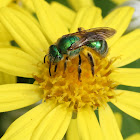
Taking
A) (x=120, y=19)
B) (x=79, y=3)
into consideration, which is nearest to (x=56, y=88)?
(x=120, y=19)

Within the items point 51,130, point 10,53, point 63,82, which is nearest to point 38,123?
point 51,130

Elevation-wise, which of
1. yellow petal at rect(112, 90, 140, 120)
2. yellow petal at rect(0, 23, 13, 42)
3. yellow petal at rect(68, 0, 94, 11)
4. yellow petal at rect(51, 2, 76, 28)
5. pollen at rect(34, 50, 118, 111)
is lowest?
yellow petal at rect(112, 90, 140, 120)

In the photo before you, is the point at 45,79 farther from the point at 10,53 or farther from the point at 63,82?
the point at 10,53

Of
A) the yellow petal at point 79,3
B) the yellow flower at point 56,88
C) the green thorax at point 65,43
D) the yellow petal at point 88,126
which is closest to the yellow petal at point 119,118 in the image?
the yellow flower at point 56,88

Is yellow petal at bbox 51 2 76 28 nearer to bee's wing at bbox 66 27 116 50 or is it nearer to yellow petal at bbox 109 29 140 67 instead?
yellow petal at bbox 109 29 140 67

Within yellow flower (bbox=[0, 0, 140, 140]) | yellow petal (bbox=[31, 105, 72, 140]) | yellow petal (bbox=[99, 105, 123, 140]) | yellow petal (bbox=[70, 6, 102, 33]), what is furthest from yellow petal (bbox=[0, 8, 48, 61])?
yellow petal (bbox=[99, 105, 123, 140])
